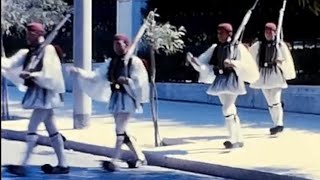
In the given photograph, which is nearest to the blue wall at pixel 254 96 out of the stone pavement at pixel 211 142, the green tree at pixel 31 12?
the stone pavement at pixel 211 142

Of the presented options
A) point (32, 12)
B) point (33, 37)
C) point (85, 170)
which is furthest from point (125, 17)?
point (33, 37)

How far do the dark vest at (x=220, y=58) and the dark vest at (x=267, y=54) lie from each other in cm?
200

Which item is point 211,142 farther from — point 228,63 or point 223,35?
point 223,35

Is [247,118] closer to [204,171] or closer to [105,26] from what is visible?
[204,171]

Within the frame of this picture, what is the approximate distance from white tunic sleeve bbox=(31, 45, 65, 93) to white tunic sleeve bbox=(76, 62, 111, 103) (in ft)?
1.90

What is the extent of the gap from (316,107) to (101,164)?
8845 millimetres

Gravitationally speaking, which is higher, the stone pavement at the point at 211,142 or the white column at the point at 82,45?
the white column at the point at 82,45

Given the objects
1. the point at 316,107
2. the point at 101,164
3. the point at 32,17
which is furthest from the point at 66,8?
the point at 101,164

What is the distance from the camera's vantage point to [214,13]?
2358cm

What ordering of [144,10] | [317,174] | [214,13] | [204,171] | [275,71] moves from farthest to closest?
[144,10] → [214,13] → [275,71] → [204,171] → [317,174]

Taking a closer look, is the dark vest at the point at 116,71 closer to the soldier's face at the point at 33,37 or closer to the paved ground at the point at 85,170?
the soldier's face at the point at 33,37

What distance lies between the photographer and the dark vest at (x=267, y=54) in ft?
45.4

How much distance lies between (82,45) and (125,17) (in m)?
10.7

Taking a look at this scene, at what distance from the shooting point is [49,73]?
9.66 m
